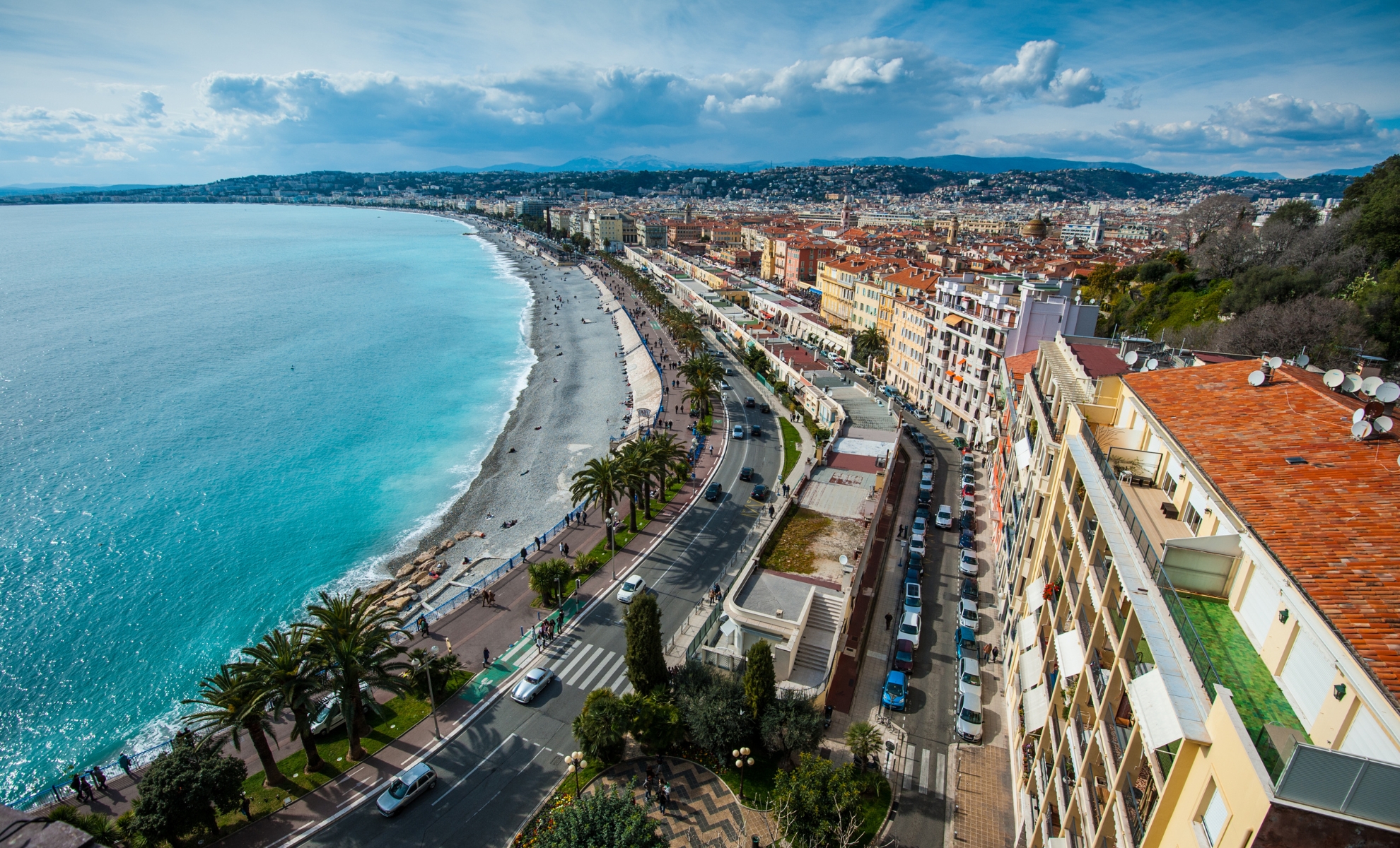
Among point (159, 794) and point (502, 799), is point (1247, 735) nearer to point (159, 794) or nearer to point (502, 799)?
point (502, 799)

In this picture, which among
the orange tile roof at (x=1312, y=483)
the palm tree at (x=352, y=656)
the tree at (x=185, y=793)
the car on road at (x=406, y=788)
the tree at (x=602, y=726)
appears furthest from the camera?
the palm tree at (x=352, y=656)

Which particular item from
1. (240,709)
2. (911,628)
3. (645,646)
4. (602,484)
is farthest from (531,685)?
(911,628)

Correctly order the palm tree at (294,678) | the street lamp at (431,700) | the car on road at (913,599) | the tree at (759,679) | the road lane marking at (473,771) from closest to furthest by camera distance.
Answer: the palm tree at (294,678), the road lane marking at (473,771), the tree at (759,679), the street lamp at (431,700), the car on road at (913,599)

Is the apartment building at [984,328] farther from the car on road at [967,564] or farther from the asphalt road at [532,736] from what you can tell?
the asphalt road at [532,736]

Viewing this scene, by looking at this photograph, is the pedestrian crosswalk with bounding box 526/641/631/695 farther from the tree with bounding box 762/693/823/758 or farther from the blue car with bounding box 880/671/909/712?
the blue car with bounding box 880/671/909/712

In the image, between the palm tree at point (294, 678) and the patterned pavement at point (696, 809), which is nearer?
the patterned pavement at point (696, 809)

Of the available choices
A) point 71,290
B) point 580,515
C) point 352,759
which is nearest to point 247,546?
point 580,515

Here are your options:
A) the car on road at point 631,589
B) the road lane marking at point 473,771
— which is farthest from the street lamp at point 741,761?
the car on road at point 631,589

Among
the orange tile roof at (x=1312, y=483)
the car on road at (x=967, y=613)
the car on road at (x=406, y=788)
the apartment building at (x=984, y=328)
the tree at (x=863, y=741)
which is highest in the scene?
the orange tile roof at (x=1312, y=483)
